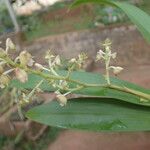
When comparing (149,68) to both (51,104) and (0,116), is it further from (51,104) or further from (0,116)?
(51,104)

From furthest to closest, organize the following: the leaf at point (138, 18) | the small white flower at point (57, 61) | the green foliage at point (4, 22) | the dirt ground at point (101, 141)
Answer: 1. the green foliage at point (4, 22)
2. the dirt ground at point (101, 141)
3. the leaf at point (138, 18)
4. the small white flower at point (57, 61)

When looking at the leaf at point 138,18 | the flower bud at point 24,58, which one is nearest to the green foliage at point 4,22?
the leaf at point 138,18

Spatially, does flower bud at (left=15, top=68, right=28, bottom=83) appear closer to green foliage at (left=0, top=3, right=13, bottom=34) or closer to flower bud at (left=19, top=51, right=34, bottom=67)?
flower bud at (left=19, top=51, right=34, bottom=67)

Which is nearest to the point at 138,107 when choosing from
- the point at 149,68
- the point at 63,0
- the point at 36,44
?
the point at 149,68

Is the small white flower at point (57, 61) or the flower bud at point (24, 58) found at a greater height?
the flower bud at point (24, 58)

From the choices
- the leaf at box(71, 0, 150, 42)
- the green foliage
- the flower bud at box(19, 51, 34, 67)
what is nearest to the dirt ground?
the leaf at box(71, 0, 150, 42)

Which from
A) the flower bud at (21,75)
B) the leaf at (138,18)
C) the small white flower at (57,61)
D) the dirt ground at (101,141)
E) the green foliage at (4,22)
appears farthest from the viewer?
the green foliage at (4,22)

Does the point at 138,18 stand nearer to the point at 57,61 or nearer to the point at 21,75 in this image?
the point at 57,61

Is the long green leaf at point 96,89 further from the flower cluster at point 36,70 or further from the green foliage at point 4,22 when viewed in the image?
the green foliage at point 4,22
